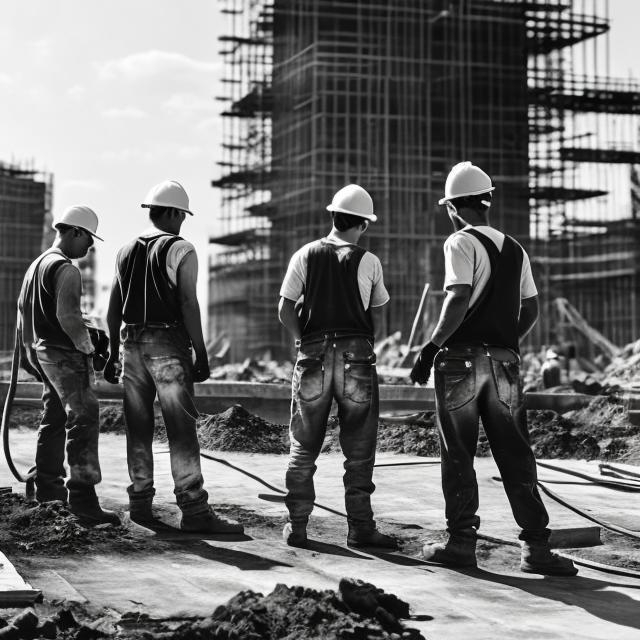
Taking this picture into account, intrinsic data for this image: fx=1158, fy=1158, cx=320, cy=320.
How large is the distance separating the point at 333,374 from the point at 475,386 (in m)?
0.81

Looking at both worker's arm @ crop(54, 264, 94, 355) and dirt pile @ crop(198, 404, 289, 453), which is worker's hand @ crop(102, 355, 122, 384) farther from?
dirt pile @ crop(198, 404, 289, 453)

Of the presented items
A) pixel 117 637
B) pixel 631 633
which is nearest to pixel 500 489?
pixel 631 633

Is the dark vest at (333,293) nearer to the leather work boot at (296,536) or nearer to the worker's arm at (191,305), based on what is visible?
the worker's arm at (191,305)

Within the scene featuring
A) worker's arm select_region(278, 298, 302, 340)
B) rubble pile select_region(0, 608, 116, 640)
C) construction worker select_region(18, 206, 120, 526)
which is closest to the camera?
rubble pile select_region(0, 608, 116, 640)

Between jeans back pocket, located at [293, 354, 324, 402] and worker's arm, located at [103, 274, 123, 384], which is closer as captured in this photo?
jeans back pocket, located at [293, 354, 324, 402]

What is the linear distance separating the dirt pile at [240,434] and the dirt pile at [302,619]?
22.4ft

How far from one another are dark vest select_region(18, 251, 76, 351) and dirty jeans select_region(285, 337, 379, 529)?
62.3 inches

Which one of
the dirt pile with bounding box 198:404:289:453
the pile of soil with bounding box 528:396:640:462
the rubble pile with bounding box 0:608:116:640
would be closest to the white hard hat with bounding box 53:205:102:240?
the rubble pile with bounding box 0:608:116:640

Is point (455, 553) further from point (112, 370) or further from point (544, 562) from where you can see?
point (112, 370)

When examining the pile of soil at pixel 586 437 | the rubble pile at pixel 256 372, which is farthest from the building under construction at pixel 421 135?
the pile of soil at pixel 586 437

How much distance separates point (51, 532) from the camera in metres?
5.61

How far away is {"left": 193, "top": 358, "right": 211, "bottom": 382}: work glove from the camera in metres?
6.09

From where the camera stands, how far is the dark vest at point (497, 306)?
210 inches

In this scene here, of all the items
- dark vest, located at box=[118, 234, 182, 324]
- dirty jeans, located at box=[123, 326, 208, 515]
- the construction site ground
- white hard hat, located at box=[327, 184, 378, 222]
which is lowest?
the construction site ground
